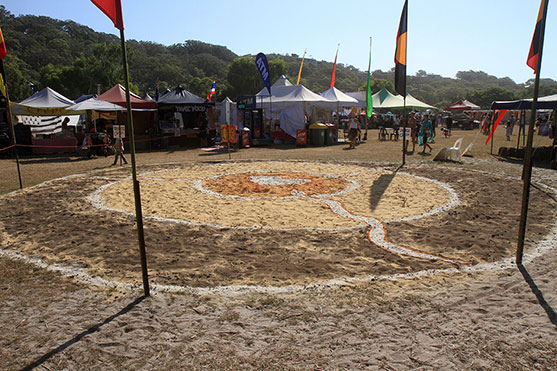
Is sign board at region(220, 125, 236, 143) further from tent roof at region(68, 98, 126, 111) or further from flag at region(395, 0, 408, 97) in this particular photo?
flag at region(395, 0, 408, 97)

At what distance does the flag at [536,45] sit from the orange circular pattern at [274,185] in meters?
4.60

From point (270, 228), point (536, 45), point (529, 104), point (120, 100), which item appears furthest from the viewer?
point (120, 100)

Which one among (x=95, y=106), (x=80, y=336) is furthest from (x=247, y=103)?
(x=80, y=336)

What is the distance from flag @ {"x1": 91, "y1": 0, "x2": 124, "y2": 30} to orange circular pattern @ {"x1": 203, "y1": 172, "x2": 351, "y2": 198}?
537cm

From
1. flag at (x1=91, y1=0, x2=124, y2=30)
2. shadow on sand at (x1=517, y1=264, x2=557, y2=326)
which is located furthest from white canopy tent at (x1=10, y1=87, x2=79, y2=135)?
shadow on sand at (x1=517, y1=264, x2=557, y2=326)

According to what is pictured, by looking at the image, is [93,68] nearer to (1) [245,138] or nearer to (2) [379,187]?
(1) [245,138]

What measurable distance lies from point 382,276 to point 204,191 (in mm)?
5636

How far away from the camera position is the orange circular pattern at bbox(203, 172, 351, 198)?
8867 mm

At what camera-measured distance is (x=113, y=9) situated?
342 centimetres

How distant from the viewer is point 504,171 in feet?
38.7

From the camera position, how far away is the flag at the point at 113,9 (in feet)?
10.9

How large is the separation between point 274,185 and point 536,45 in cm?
615

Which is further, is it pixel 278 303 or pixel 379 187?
pixel 379 187

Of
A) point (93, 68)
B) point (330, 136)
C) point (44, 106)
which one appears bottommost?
point (330, 136)
